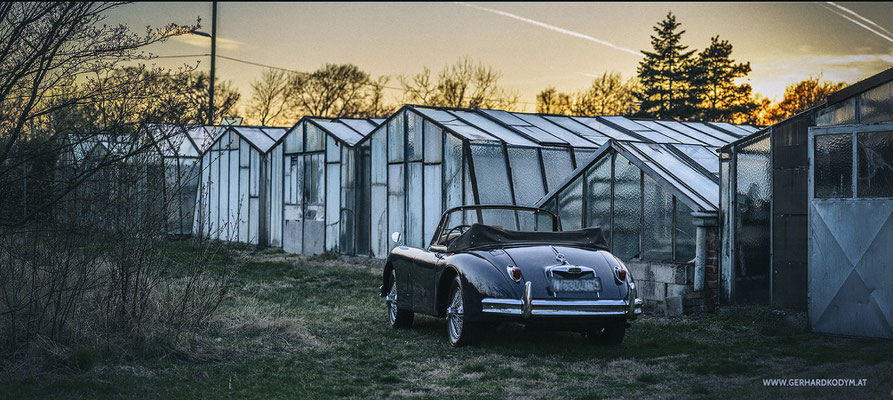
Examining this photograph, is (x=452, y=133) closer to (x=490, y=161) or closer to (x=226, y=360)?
(x=490, y=161)

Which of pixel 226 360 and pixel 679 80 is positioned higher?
pixel 679 80

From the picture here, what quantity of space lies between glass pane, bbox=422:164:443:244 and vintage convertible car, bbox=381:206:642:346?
9.98 m

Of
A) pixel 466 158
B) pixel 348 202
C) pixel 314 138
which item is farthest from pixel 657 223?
pixel 314 138

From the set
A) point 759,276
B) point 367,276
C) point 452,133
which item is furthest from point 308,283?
point 759,276

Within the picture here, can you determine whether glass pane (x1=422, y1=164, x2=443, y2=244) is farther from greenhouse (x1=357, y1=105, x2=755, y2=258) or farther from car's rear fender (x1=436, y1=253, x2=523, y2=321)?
car's rear fender (x1=436, y1=253, x2=523, y2=321)

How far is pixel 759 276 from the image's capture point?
12.7 meters

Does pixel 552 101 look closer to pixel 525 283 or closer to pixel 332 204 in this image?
pixel 332 204

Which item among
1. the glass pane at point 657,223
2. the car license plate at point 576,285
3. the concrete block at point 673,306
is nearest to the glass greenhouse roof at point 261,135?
the glass pane at point 657,223

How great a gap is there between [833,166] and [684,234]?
3.36m

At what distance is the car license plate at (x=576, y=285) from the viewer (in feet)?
30.0

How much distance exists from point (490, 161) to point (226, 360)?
11.8 meters

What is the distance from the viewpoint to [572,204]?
16.2m

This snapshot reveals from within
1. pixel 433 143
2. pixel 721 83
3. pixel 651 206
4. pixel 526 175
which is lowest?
pixel 651 206

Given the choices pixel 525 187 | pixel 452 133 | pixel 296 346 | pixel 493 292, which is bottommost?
pixel 296 346
